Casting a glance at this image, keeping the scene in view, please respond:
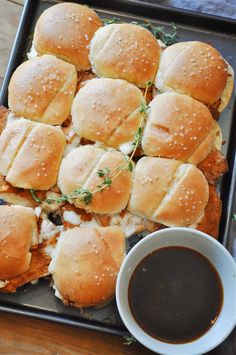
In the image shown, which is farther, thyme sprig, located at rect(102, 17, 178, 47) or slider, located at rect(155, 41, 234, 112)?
thyme sprig, located at rect(102, 17, 178, 47)

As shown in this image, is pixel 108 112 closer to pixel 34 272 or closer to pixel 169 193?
pixel 169 193

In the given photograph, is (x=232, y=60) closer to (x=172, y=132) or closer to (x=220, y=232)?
Answer: (x=172, y=132)

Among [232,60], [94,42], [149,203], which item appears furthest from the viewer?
[232,60]

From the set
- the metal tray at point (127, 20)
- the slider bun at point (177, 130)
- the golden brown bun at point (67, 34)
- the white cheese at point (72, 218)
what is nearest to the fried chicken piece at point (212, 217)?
the metal tray at point (127, 20)

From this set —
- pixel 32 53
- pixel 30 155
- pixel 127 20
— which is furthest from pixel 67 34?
pixel 30 155

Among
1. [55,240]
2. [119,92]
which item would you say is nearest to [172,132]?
[119,92]

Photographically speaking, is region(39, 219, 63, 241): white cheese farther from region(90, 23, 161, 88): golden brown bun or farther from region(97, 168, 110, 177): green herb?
region(90, 23, 161, 88): golden brown bun

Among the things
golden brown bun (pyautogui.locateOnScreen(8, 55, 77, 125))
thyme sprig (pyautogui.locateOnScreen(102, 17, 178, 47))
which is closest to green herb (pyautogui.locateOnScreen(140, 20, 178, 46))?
thyme sprig (pyautogui.locateOnScreen(102, 17, 178, 47))
